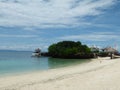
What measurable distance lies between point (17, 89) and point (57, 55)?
211ft

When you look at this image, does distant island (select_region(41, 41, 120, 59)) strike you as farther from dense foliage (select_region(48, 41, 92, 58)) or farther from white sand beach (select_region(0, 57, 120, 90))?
white sand beach (select_region(0, 57, 120, 90))

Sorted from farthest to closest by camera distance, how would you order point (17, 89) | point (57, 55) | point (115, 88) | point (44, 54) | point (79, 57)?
point (44, 54) → point (57, 55) → point (79, 57) → point (17, 89) → point (115, 88)

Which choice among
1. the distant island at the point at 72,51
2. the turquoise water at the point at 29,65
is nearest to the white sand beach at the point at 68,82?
the turquoise water at the point at 29,65

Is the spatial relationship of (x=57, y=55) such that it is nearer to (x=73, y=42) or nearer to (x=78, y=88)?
(x=73, y=42)

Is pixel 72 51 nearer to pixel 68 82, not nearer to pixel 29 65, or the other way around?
pixel 29 65

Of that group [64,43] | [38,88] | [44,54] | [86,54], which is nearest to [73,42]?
[64,43]

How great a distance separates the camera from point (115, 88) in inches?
482

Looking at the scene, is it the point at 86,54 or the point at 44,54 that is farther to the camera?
the point at 44,54

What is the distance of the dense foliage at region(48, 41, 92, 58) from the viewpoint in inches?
2790

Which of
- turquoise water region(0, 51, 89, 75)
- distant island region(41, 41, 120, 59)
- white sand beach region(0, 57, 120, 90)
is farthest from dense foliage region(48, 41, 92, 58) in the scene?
white sand beach region(0, 57, 120, 90)

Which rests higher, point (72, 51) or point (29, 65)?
point (72, 51)

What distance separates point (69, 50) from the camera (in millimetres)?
72562

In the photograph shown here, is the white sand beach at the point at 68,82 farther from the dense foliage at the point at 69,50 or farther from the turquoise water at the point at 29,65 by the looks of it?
the dense foliage at the point at 69,50

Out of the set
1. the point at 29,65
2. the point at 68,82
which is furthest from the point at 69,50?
the point at 68,82
